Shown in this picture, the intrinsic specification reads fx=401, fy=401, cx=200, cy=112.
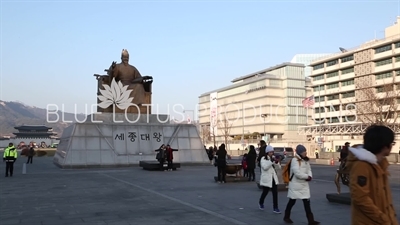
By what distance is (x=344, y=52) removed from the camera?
70750mm

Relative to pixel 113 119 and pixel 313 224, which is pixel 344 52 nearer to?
pixel 113 119

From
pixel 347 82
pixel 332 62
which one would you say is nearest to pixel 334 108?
pixel 347 82

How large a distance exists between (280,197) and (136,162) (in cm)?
1533

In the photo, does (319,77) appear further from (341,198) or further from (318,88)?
(341,198)

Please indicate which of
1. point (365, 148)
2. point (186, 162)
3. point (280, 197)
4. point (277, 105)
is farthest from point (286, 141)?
point (365, 148)

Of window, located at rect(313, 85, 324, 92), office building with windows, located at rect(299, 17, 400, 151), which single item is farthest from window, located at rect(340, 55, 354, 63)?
window, located at rect(313, 85, 324, 92)

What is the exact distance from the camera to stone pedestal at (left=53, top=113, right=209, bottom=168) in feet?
79.2

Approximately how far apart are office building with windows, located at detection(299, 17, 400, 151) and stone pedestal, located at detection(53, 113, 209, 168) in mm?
35896

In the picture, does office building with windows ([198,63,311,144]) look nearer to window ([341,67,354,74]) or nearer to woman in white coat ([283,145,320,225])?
window ([341,67,354,74])

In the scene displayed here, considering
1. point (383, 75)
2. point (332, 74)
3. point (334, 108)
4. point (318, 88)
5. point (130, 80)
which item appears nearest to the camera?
point (130, 80)

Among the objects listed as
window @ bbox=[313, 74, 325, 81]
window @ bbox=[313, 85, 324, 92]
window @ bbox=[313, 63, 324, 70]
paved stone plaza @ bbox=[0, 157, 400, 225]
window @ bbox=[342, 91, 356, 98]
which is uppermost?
window @ bbox=[313, 63, 324, 70]

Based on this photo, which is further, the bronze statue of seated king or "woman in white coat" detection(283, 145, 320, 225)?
the bronze statue of seated king

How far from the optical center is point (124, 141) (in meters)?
25.5

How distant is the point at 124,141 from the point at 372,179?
23.0m
